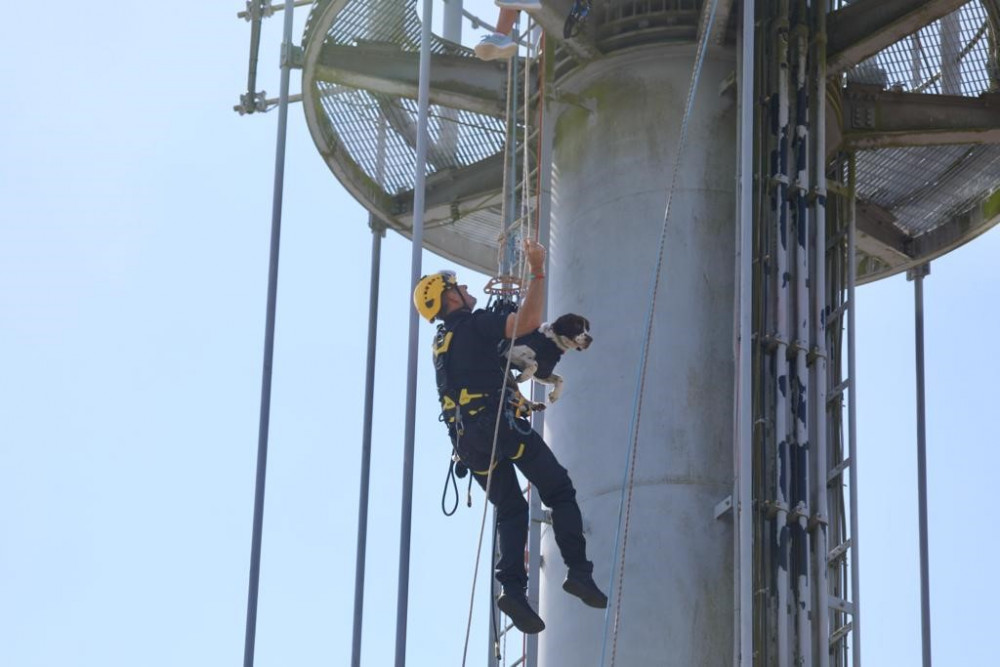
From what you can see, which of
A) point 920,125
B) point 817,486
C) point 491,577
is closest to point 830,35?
point 920,125

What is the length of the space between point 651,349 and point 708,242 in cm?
109

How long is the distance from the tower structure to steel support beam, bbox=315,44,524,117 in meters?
0.02

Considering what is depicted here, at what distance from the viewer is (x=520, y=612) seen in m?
15.3

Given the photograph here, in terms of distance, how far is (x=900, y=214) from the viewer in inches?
850

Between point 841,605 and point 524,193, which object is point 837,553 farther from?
point 524,193

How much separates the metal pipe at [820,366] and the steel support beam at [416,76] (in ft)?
10.3

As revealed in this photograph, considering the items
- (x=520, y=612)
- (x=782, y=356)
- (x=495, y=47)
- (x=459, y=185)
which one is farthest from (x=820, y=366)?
(x=459, y=185)

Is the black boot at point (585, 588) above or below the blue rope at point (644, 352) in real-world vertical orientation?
below

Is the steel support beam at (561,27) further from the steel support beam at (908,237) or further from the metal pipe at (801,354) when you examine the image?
the steel support beam at (908,237)

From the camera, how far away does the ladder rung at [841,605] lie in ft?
55.5

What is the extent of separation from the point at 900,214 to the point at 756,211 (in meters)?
4.54

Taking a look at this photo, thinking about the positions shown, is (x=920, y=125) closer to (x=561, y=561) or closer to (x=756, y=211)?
(x=756, y=211)

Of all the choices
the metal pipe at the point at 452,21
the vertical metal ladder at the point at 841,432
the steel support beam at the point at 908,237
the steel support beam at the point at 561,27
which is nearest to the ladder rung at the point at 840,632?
the vertical metal ladder at the point at 841,432

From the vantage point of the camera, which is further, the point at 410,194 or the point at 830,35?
the point at 410,194
